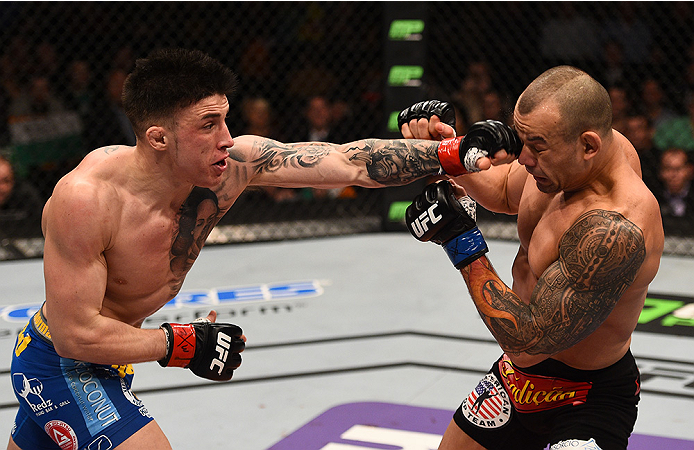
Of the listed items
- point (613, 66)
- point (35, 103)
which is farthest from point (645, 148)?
point (35, 103)

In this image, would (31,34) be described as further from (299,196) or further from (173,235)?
(173,235)

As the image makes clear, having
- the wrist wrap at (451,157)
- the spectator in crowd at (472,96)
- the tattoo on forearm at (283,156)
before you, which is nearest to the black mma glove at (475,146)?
the wrist wrap at (451,157)

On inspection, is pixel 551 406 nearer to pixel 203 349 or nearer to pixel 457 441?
pixel 457 441

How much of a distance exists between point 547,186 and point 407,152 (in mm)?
410

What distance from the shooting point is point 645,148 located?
17.4ft

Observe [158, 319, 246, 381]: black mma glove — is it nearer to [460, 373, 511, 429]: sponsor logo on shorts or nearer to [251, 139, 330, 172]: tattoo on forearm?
[251, 139, 330, 172]: tattoo on forearm

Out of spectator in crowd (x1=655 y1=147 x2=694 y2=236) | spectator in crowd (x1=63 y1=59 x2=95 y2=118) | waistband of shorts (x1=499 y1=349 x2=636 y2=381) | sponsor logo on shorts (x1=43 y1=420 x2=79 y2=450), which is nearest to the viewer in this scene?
sponsor logo on shorts (x1=43 y1=420 x2=79 y2=450)

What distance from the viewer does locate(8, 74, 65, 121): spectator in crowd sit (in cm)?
518

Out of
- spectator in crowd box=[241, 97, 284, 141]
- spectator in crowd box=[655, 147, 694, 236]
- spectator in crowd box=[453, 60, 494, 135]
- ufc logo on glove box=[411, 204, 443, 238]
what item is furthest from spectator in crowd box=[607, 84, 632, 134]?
ufc logo on glove box=[411, 204, 443, 238]

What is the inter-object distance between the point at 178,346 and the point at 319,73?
4177 millimetres

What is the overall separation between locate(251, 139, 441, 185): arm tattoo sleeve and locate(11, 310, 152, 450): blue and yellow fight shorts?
25.7 inches

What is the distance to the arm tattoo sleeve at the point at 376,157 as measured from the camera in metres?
2.05

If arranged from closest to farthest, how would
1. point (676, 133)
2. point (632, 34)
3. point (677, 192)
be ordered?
1. point (677, 192)
2. point (676, 133)
3. point (632, 34)

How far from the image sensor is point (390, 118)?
5.20 meters
